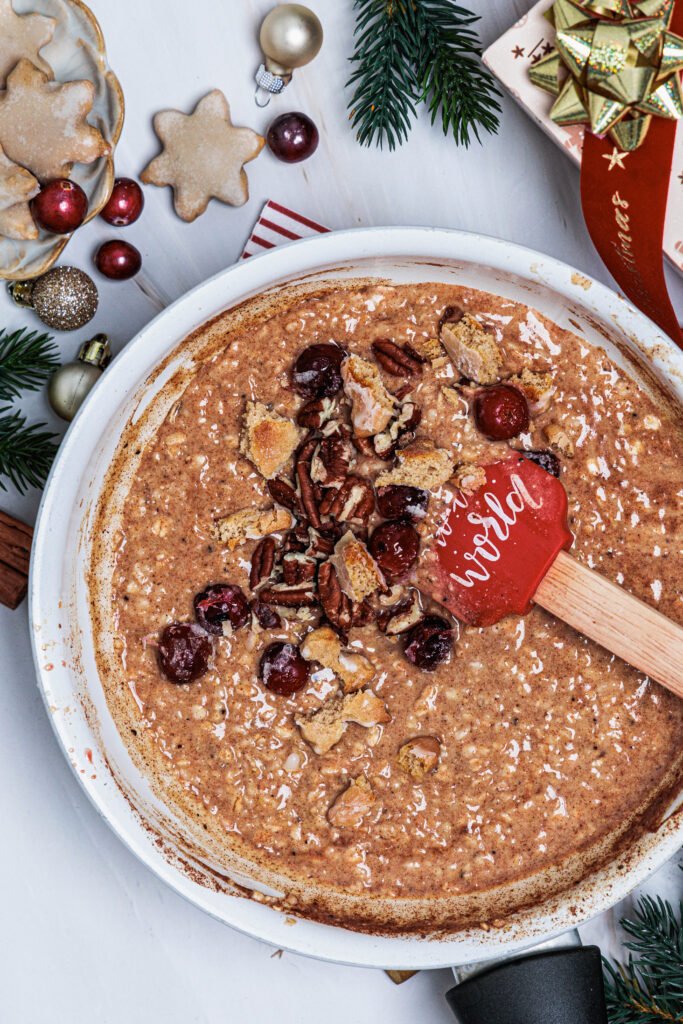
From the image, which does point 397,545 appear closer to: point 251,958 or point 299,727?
point 299,727

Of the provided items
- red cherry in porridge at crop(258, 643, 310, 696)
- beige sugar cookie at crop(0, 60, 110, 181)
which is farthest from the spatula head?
beige sugar cookie at crop(0, 60, 110, 181)

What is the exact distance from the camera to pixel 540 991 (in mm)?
1107

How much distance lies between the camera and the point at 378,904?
1.19 metres

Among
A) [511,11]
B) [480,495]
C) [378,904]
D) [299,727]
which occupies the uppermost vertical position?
[511,11]

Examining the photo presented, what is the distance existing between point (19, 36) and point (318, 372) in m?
0.53

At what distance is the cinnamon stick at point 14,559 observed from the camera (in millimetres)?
1164

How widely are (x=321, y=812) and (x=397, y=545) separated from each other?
1.25 feet

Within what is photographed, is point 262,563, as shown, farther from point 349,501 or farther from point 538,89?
point 538,89

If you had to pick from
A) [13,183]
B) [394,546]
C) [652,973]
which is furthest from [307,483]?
[652,973]

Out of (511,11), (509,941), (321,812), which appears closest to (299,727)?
(321,812)

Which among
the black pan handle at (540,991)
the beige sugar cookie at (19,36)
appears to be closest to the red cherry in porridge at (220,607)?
the black pan handle at (540,991)

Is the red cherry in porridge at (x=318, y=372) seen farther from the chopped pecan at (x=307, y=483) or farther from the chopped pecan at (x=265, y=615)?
the chopped pecan at (x=265, y=615)

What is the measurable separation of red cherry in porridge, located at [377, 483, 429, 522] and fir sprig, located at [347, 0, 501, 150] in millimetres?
462

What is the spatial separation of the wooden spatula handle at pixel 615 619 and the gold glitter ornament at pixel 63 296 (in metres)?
0.69
